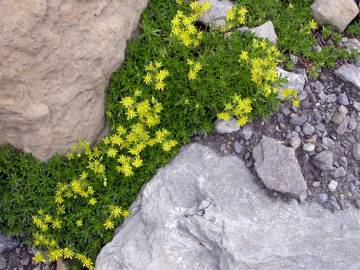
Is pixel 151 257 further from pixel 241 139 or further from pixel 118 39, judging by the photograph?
pixel 118 39

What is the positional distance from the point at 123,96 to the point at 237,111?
1.41 m

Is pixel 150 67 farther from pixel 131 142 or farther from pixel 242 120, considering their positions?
pixel 242 120

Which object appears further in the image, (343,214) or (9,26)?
(343,214)

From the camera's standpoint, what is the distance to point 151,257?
17.7 ft

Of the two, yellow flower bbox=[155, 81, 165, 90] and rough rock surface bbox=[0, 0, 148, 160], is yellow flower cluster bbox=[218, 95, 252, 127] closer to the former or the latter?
yellow flower bbox=[155, 81, 165, 90]

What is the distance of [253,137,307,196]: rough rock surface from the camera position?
18.0 feet

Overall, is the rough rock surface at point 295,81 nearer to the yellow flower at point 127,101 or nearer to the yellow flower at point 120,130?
the yellow flower at point 127,101

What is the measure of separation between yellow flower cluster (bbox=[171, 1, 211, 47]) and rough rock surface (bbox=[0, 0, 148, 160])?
1.60 ft

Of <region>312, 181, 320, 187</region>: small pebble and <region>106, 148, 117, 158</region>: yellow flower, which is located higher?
<region>312, 181, 320, 187</region>: small pebble

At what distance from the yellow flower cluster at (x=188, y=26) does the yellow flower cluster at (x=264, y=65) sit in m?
0.65

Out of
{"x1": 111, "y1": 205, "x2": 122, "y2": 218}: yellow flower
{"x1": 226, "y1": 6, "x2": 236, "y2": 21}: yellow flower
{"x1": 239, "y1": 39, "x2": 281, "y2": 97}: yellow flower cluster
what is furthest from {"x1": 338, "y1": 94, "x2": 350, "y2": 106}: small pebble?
{"x1": 111, "y1": 205, "x2": 122, "y2": 218}: yellow flower

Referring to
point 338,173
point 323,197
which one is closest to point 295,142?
point 338,173

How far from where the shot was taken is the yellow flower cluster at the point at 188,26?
6.02 metres

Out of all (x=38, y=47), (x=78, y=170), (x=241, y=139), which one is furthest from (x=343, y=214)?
(x=38, y=47)
